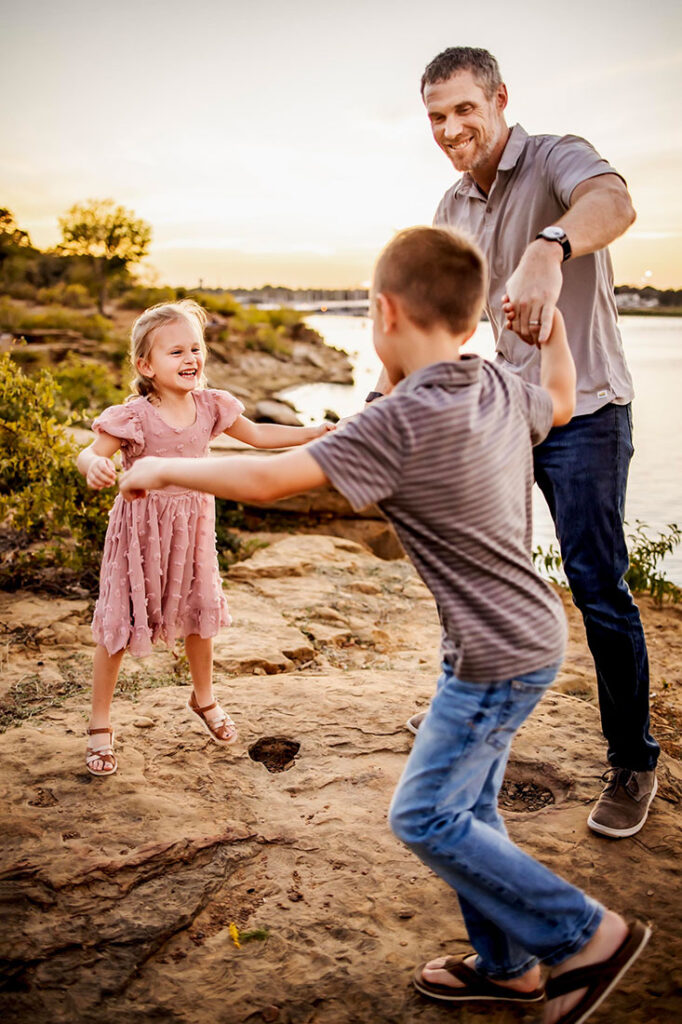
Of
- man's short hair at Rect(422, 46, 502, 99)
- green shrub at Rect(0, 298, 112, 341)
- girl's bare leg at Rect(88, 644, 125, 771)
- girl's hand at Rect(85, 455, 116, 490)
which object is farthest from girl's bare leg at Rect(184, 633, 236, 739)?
green shrub at Rect(0, 298, 112, 341)

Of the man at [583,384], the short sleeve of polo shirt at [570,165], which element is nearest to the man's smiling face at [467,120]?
the man at [583,384]

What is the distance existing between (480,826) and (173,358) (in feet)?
6.30

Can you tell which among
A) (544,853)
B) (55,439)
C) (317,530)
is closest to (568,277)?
(544,853)

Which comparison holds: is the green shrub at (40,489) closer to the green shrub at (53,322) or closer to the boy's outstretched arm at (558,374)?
the boy's outstretched arm at (558,374)

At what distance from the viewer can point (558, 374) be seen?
2078 mm

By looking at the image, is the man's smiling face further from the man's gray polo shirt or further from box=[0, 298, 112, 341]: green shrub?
box=[0, 298, 112, 341]: green shrub

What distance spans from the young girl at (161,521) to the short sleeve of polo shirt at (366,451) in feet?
4.59

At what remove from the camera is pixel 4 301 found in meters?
27.6

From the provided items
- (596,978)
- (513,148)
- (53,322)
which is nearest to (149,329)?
(513,148)

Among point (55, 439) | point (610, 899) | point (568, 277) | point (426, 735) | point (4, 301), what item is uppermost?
point (4, 301)

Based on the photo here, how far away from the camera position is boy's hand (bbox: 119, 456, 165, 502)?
1779 millimetres

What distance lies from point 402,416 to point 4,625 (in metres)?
3.45

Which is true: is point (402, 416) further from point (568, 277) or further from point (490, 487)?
point (568, 277)

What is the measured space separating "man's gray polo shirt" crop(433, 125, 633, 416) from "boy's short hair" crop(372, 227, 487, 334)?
0.90 meters
